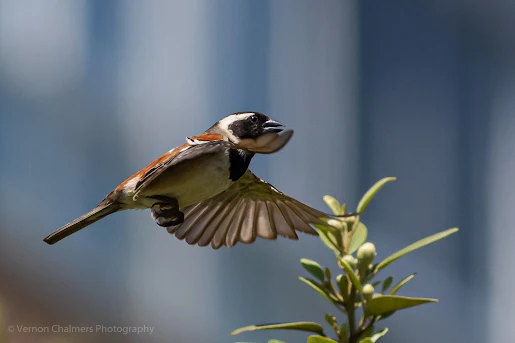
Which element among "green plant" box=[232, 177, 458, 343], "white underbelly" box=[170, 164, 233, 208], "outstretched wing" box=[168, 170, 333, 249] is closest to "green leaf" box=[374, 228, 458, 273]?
"green plant" box=[232, 177, 458, 343]

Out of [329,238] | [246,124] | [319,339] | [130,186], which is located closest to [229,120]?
[246,124]

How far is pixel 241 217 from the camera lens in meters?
0.89

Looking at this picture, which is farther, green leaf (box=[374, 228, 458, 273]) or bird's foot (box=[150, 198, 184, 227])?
bird's foot (box=[150, 198, 184, 227])

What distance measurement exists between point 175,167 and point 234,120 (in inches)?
6.1

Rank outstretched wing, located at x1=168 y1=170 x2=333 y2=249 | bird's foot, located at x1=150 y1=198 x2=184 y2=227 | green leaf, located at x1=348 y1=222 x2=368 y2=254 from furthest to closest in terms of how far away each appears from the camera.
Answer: outstretched wing, located at x1=168 y1=170 x2=333 y2=249 < bird's foot, located at x1=150 y1=198 x2=184 y2=227 < green leaf, located at x1=348 y1=222 x2=368 y2=254

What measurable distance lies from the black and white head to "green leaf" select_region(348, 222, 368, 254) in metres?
0.20

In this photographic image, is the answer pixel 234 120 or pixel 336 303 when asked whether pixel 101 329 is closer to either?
pixel 234 120

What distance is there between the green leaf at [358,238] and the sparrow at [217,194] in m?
0.04

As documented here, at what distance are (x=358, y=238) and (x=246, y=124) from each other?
242 millimetres

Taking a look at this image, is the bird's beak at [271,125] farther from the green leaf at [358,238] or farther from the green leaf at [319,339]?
the green leaf at [319,339]

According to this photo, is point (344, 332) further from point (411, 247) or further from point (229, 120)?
point (229, 120)

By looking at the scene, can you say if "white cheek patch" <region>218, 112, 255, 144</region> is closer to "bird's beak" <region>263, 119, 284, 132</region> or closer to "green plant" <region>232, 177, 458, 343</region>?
"bird's beak" <region>263, 119, 284, 132</region>

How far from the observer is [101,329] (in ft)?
3.79

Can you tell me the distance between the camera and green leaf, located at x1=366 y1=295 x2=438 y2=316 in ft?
1.45
